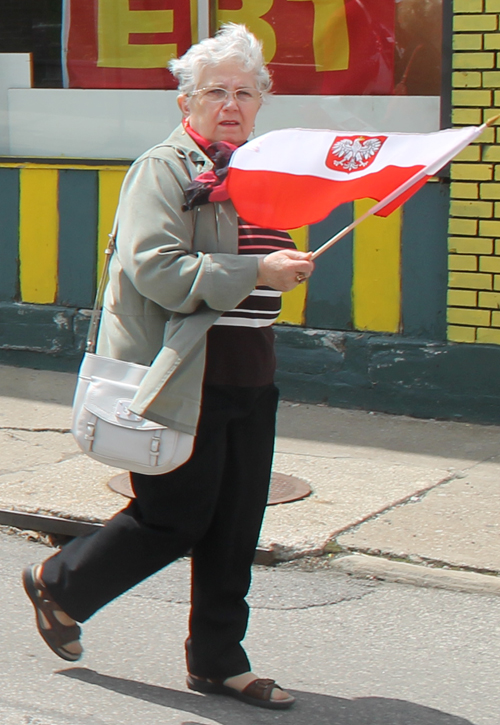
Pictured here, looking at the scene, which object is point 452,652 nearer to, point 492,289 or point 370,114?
point 492,289

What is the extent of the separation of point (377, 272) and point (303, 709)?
382 cm

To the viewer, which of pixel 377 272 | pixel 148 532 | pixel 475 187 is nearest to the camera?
pixel 148 532

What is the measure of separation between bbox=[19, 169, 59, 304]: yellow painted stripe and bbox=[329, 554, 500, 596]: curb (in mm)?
3946

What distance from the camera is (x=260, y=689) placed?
329 cm

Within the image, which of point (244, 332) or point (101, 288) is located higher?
point (101, 288)

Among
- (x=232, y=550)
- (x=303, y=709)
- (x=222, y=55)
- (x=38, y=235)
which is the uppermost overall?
(x=222, y=55)

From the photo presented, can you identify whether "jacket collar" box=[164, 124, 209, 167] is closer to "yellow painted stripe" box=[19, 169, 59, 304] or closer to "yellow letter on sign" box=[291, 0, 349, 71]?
"yellow letter on sign" box=[291, 0, 349, 71]

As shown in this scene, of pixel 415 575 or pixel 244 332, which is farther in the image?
pixel 415 575

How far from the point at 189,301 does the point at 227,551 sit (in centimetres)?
78

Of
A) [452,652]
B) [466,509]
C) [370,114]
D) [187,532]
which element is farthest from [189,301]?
[370,114]

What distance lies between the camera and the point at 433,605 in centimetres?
407

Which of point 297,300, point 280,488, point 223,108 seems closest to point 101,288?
point 223,108

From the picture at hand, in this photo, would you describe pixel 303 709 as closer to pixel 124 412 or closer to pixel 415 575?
pixel 124 412

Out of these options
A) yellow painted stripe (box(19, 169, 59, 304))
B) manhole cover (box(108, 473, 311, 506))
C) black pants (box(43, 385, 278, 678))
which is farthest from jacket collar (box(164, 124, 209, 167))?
yellow painted stripe (box(19, 169, 59, 304))
